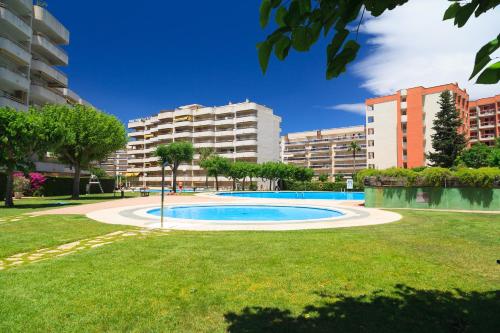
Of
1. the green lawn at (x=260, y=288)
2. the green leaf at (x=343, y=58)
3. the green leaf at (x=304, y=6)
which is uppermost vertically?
the green leaf at (x=304, y=6)

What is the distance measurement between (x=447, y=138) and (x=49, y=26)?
57.7m

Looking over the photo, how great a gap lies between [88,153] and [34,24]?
2214 centimetres

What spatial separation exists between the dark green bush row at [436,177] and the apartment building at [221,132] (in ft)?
190

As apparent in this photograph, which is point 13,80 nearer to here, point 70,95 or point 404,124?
point 70,95

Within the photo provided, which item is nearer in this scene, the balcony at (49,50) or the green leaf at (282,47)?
the green leaf at (282,47)

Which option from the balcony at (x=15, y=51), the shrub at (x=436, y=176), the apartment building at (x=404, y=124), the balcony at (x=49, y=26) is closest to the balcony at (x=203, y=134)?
the apartment building at (x=404, y=124)

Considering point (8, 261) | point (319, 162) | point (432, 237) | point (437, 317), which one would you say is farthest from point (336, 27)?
point (319, 162)

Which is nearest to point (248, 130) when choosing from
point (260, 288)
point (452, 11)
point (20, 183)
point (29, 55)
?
point (29, 55)

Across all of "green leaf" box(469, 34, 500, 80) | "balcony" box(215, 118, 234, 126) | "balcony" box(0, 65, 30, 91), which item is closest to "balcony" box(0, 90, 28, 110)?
"balcony" box(0, 65, 30, 91)

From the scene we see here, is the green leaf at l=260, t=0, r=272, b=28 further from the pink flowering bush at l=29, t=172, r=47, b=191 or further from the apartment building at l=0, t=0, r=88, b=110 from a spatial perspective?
the apartment building at l=0, t=0, r=88, b=110

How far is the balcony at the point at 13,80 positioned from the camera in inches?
1300

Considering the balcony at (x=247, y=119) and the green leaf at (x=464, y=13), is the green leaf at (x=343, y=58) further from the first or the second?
the balcony at (x=247, y=119)

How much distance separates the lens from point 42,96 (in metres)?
40.7

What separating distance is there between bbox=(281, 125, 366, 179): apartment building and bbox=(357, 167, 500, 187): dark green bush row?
236 ft
